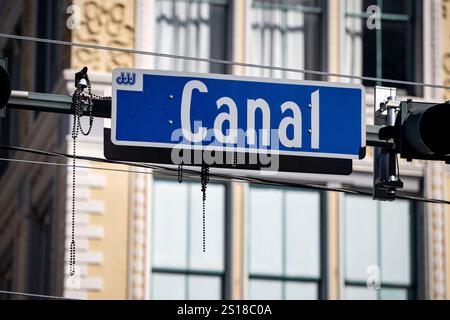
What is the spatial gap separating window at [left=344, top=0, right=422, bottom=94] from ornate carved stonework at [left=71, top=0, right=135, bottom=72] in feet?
12.3

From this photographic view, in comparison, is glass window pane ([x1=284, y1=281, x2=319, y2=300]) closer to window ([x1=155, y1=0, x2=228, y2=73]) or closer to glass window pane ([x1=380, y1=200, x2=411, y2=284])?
glass window pane ([x1=380, y1=200, x2=411, y2=284])

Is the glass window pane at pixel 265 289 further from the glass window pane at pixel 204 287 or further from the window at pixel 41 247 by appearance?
the window at pixel 41 247

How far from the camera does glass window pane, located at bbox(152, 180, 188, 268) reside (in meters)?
30.3

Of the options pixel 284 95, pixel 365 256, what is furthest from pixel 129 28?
pixel 284 95

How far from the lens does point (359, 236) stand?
3152 centimetres

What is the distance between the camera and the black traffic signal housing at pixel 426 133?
55.4 feet

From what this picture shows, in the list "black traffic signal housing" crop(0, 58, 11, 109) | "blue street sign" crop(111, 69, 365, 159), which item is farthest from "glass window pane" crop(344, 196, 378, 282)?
"black traffic signal housing" crop(0, 58, 11, 109)

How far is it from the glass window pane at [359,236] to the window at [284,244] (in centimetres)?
51

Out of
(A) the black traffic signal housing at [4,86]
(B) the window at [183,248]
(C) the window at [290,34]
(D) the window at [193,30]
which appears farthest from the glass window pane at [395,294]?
(A) the black traffic signal housing at [4,86]

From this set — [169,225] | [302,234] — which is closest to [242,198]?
[302,234]

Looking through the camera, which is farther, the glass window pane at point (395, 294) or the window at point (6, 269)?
the window at point (6, 269)
